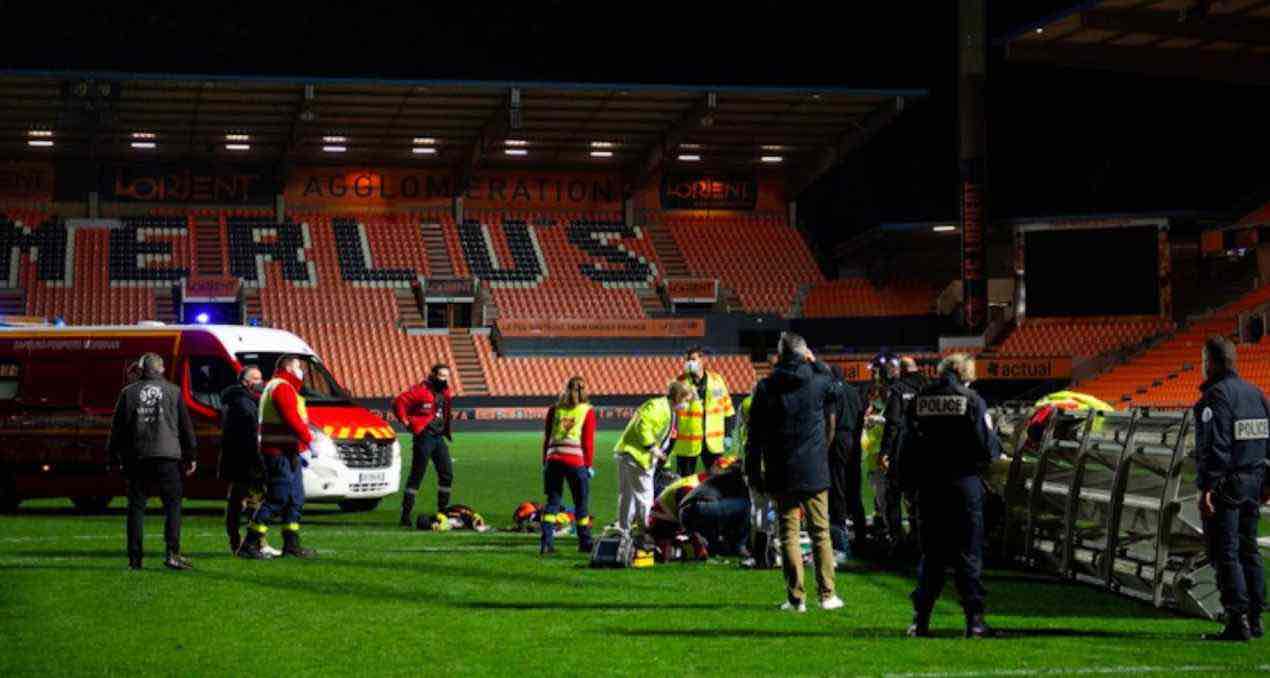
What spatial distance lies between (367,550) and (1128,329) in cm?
4112

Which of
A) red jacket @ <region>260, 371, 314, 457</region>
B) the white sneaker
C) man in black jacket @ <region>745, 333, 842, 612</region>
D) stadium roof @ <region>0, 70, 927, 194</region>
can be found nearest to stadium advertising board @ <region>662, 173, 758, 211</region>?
stadium roof @ <region>0, 70, 927, 194</region>

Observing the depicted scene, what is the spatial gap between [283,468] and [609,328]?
141 ft

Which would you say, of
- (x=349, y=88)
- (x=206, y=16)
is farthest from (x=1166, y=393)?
(x=206, y=16)

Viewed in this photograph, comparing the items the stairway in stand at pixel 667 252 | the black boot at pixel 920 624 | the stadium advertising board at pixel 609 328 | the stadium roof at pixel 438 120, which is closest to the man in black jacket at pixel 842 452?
the black boot at pixel 920 624

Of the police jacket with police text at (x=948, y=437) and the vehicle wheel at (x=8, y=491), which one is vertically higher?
the police jacket with police text at (x=948, y=437)

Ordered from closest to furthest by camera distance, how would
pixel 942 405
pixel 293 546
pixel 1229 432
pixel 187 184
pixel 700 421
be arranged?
1. pixel 1229 432
2. pixel 942 405
3. pixel 293 546
4. pixel 700 421
5. pixel 187 184

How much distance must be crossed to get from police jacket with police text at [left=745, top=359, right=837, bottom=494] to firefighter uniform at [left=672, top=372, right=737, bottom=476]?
7050mm

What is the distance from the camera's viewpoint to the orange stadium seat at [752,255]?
62.6 m

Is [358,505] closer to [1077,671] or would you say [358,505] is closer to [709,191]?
[1077,671]

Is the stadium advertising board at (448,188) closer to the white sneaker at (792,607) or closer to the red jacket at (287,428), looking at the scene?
the red jacket at (287,428)

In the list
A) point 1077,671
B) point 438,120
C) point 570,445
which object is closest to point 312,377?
point 570,445

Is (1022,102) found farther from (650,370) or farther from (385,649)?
(385,649)

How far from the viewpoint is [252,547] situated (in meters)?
16.6

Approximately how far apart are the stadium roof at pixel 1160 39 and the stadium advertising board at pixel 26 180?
34402mm
